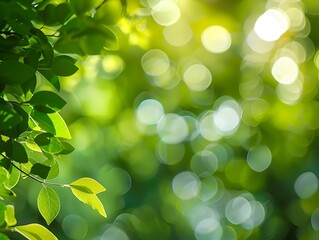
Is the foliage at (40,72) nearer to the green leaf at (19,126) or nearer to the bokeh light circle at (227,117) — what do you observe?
the green leaf at (19,126)

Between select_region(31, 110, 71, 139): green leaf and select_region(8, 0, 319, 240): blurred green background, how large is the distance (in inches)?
63.3

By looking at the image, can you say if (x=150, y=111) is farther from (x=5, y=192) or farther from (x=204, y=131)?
(x=5, y=192)

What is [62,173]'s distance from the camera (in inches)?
103

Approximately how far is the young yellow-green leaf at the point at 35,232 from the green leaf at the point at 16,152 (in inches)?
2.9

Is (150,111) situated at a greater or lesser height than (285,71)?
lesser

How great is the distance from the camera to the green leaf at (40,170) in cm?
59

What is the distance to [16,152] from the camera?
1.86ft

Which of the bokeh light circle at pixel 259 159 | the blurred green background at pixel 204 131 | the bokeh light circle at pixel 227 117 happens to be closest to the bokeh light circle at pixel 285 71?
the blurred green background at pixel 204 131

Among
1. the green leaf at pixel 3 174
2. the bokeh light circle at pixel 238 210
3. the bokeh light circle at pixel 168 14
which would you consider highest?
the bokeh light circle at pixel 168 14

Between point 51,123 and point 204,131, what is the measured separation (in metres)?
2.36

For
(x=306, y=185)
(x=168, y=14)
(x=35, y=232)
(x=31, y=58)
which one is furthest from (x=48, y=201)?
(x=306, y=185)

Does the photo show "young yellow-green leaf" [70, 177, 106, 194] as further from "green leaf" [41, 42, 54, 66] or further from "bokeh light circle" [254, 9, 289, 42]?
"bokeh light circle" [254, 9, 289, 42]

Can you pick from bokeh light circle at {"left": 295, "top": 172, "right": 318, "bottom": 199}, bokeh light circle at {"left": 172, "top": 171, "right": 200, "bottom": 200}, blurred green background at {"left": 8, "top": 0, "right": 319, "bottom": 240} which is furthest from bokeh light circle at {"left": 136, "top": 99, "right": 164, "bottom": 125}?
bokeh light circle at {"left": 295, "top": 172, "right": 318, "bottom": 199}

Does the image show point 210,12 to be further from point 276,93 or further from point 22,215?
point 22,215
